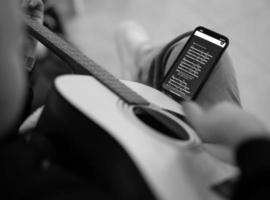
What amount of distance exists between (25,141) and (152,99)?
241 millimetres

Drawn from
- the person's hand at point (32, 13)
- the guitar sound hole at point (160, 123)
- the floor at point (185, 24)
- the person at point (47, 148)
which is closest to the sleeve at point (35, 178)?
the person at point (47, 148)

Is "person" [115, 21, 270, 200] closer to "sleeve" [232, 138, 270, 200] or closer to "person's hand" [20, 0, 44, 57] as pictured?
"sleeve" [232, 138, 270, 200]

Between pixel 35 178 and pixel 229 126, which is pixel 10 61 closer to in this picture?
pixel 35 178

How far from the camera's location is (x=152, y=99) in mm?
659

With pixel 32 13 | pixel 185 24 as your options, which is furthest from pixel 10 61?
pixel 185 24

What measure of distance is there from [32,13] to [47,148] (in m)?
0.36

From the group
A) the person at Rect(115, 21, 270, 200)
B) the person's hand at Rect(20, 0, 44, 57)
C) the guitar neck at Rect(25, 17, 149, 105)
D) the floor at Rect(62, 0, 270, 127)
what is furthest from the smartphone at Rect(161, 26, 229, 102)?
the floor at Rect(62, 0, 270, 127)

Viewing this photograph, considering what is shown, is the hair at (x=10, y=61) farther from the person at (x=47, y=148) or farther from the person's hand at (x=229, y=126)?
the person's hand at (x=229, y=126)

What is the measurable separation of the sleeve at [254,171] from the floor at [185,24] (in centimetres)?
87

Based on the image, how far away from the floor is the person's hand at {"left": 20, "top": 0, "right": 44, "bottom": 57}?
0.57 meters

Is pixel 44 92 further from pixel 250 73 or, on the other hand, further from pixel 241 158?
pixel 250 73

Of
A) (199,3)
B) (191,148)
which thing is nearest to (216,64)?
(191,148)

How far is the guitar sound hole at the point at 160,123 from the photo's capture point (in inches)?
22.2

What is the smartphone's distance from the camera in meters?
0.71
